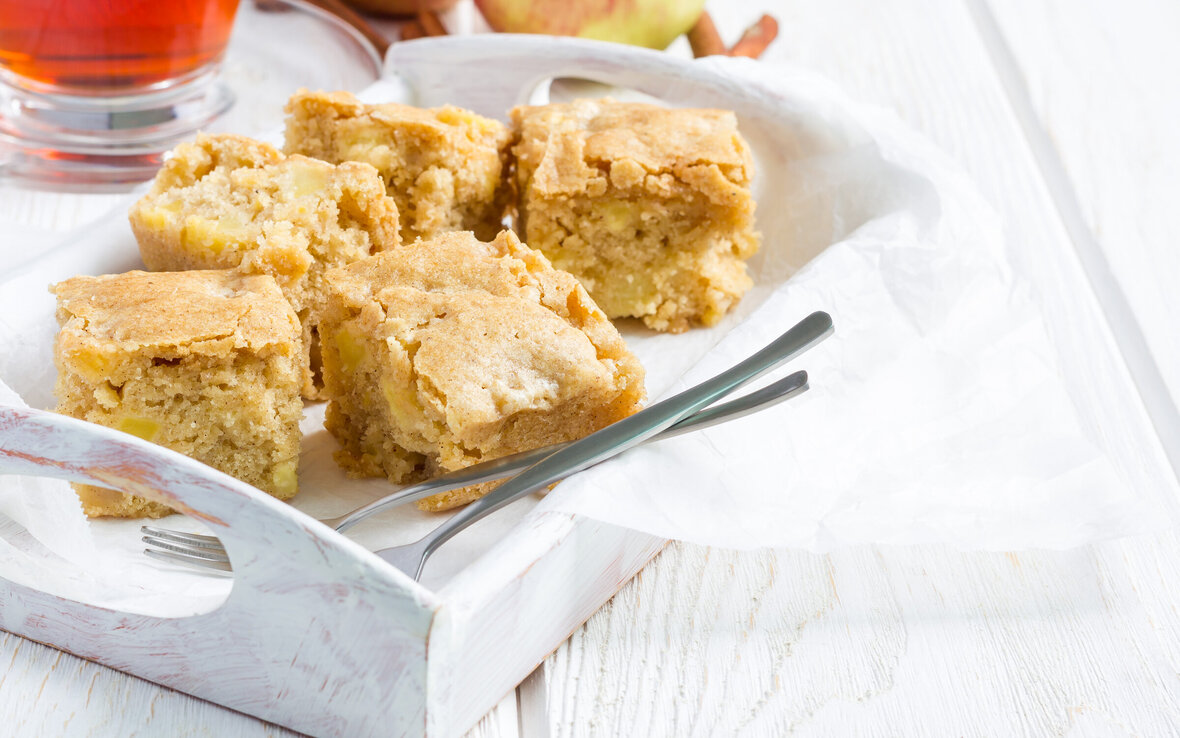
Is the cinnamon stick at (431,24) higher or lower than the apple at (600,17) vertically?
lower

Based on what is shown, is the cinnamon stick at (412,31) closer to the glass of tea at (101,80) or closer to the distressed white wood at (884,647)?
the glass of tea at (101,80)

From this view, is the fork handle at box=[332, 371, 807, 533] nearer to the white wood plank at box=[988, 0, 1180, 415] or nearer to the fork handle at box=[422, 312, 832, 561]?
the fork handle at box=[422, 312, 832, 561]

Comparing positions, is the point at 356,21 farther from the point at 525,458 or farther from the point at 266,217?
the point at 525,458

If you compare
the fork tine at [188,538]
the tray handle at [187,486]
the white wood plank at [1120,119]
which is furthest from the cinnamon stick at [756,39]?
the tray handle at [187,486]

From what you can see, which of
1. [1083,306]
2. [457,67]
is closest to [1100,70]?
[1083,306]

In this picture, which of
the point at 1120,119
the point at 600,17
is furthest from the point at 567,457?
the point at 1120,119

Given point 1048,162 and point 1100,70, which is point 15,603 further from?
point 1100,70

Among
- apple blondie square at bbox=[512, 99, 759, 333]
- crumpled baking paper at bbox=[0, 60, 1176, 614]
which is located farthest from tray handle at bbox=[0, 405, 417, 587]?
apple blondie square at bbox=[512, 99, 759, 333]
